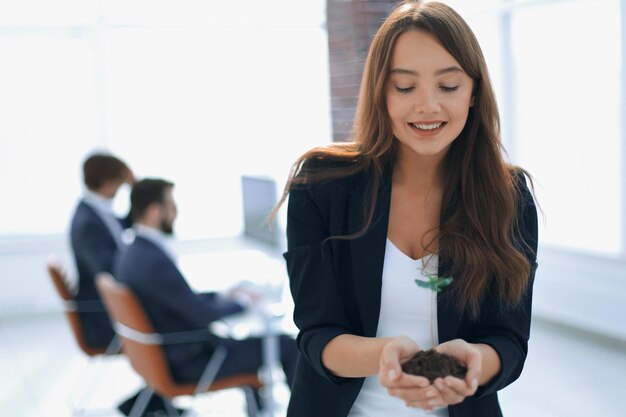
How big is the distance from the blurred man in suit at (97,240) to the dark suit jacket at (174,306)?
78 centimetres

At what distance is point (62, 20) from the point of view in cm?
727

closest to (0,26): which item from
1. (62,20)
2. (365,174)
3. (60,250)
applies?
(62,20)

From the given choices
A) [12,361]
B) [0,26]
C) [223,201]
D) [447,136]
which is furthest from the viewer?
[223,201]

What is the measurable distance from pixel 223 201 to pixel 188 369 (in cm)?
436

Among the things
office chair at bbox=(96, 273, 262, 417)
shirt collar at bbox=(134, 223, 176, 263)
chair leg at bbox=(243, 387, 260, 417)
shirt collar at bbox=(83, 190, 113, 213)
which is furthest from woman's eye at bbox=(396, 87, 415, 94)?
shirt collar at bbox=(83, 190, 113, 213)

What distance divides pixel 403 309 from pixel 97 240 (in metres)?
3.29

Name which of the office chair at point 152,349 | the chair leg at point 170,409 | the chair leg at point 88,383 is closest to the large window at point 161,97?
the chair leg at point 88,383

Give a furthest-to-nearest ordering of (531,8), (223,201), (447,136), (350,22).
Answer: (223,201) < (531,8) < (350,22) < (447,136)

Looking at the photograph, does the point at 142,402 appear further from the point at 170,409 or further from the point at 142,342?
the point at 142,342

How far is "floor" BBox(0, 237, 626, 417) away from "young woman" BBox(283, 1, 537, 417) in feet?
7.09

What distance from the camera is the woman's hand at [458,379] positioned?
4.32 ft

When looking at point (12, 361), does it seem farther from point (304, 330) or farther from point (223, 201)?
point (304, 330)

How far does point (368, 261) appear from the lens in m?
1.48

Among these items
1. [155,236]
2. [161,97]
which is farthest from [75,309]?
[161,97]
